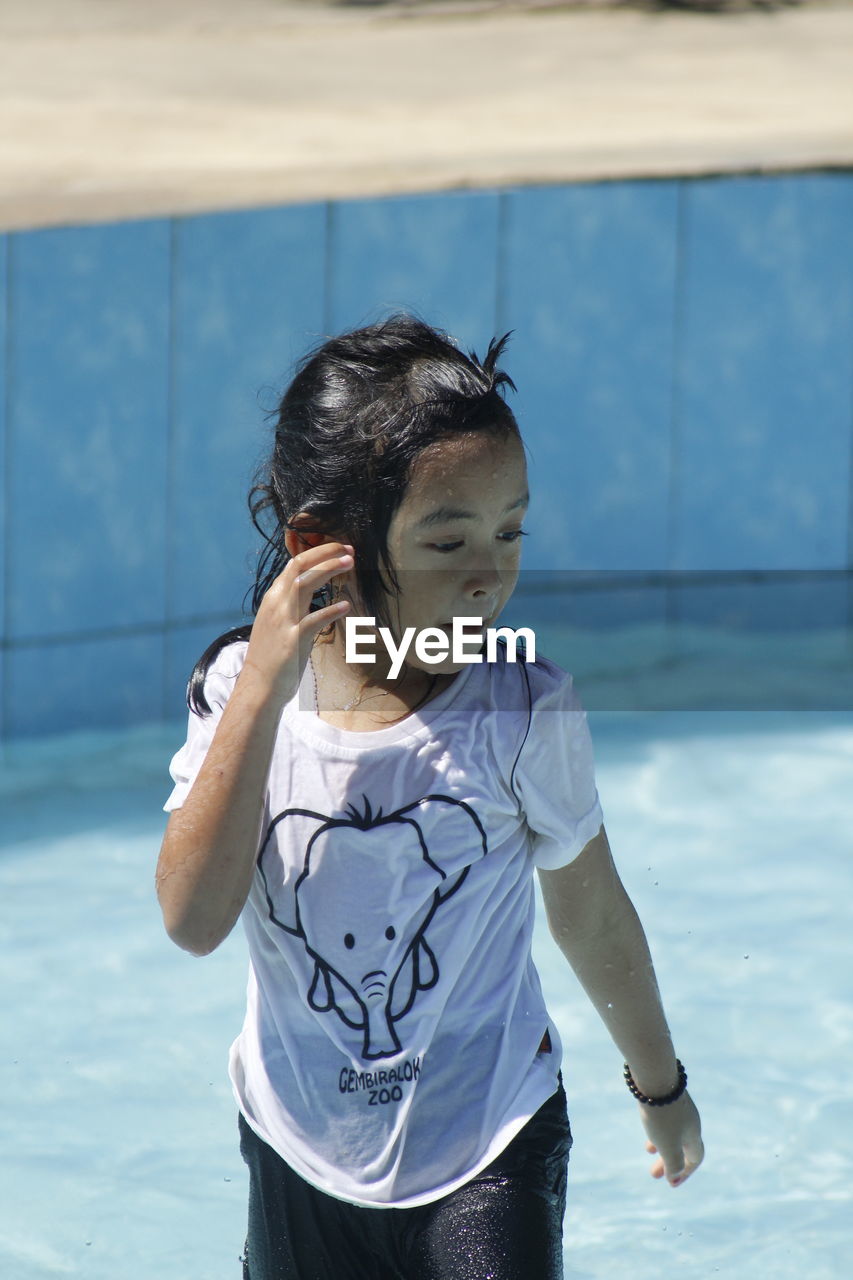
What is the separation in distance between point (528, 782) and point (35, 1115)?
219cm

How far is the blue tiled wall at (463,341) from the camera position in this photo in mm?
5070

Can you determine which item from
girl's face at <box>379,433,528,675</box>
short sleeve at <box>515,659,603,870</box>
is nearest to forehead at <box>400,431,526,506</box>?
girl's face at <box>379,433,528,675</box>

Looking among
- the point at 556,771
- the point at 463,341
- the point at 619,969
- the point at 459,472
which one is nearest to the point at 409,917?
the point at 556,771

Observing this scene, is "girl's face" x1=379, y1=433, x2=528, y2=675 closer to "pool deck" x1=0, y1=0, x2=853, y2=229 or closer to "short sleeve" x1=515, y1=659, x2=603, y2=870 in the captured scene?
"short sleeve" x1=515, y1=659, x2=603, y2=870

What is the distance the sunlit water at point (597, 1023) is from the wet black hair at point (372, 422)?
188 centimetres

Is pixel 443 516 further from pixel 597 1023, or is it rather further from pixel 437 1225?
pixel 597 1023

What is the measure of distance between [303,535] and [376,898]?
1.25 ft

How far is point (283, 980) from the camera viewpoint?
1.93 meters

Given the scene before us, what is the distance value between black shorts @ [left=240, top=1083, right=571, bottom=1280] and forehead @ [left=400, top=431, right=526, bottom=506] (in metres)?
0.65

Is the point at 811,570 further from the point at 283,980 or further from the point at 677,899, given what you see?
the point at 283,980

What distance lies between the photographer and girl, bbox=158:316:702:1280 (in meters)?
1.82

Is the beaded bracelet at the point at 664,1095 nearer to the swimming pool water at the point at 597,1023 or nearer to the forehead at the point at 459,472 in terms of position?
the forehead at the point at 459,472

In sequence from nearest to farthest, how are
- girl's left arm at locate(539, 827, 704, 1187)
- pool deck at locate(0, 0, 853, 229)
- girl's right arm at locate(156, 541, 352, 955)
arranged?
girl's right arm at locate(156, 541, 352, 955)
girl's left arm at locate(539, 827, 704, 1187)
pool deck at locate(0, 0, 853, 229)

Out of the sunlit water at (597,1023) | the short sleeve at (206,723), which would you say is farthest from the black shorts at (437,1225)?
the sunlit water at (597,1023)
